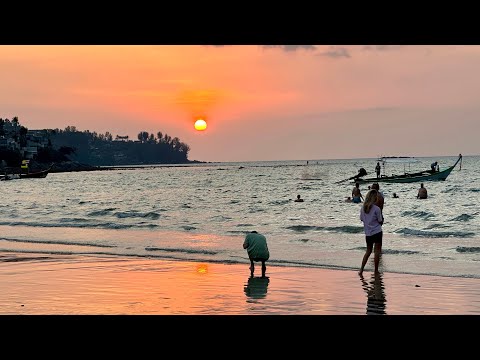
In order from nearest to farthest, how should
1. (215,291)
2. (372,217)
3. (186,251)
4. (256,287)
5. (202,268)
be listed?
1. (215,291)
2. (256,287)
3. (372,217)
4. (202,268)
5. (186,251)

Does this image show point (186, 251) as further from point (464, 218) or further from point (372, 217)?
point (464, 218)

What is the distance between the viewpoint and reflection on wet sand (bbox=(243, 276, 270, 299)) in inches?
440

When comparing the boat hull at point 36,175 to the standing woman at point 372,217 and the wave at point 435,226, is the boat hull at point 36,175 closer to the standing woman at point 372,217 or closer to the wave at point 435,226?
the wave at point 435,226

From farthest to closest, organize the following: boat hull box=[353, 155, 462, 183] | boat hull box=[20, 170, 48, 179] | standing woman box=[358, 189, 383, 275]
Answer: boat hull box=[20, 170, 48, 179] → boat hull box=[353, 155, 462, 183] → standing woman box=[358, 189, 383, 275]

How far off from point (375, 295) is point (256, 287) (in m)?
2.11

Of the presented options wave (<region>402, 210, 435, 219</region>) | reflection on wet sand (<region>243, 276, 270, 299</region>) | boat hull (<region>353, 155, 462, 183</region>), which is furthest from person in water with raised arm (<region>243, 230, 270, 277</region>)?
boat hull (<region>353, 155, 462, 183</region>)

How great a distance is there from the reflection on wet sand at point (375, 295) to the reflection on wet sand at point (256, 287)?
1721 mm

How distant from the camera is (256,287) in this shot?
1223 cm

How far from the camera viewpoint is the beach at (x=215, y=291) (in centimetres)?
960

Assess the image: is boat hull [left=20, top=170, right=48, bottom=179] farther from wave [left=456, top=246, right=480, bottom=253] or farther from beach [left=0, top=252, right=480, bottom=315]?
beach [left=0, top=252, right=480, bottom=315]

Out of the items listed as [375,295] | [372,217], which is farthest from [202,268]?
[375,295]

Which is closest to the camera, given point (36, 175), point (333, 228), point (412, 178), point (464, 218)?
point (333, 228)

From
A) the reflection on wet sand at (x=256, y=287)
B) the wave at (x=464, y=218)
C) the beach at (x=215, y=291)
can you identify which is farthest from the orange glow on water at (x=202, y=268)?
the wave at (x=464, y=218)
